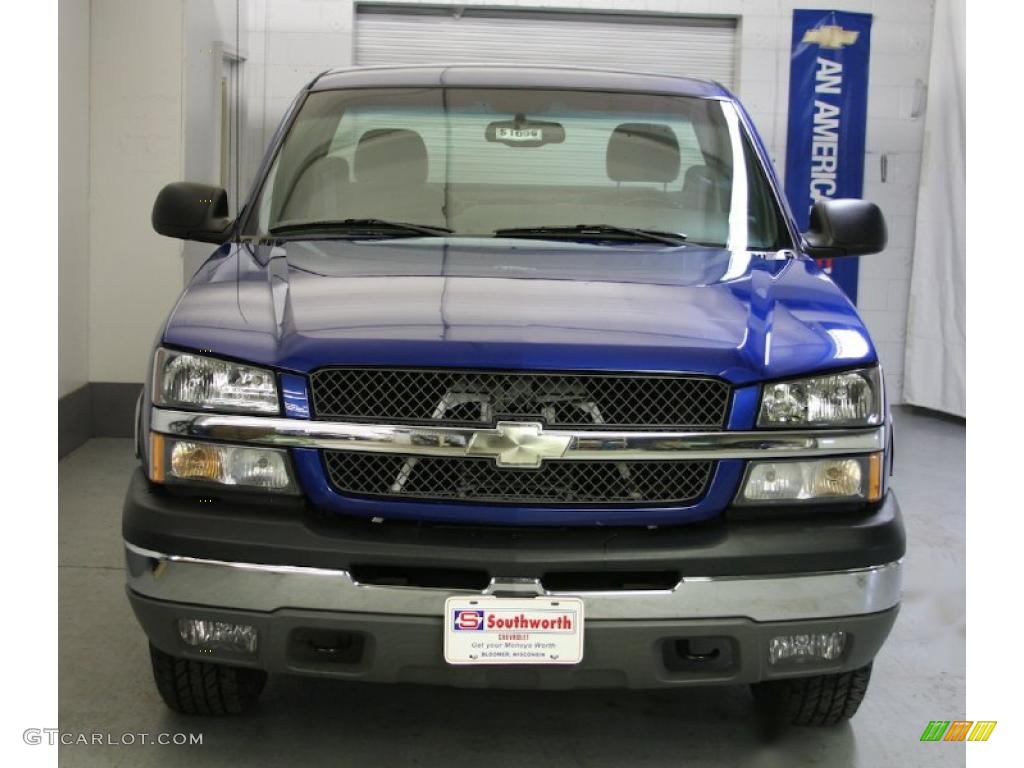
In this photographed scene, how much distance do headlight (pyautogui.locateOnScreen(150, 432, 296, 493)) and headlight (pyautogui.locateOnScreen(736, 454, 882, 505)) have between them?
963mm

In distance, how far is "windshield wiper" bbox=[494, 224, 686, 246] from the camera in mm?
3557

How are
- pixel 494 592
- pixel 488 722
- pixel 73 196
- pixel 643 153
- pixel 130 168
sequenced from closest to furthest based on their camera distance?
1. pixel 494 592
2. pixel 488 722
3. pixel 643 153
4. pixel 73 196
5. pixel 130 168

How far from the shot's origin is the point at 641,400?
2734 millimetres

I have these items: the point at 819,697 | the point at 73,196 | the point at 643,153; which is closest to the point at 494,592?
the point at 819,697

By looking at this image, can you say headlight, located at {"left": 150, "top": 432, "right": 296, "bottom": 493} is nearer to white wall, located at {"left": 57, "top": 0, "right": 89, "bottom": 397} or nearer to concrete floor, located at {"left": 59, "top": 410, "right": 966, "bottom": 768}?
concrete floor, located at {"left": 59, "top": 410, "right": 966, "bottom": 768}

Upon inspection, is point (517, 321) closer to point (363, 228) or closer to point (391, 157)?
point (363, 228)

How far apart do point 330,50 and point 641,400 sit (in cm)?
697

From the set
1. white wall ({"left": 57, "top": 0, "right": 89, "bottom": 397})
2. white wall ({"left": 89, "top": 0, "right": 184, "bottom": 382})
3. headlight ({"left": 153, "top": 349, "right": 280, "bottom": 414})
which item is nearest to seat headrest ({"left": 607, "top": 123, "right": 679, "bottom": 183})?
headlight ({"left": 153, "top": 349, "right": 280, "bottom": 414})

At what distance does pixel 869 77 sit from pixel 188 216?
6.87m

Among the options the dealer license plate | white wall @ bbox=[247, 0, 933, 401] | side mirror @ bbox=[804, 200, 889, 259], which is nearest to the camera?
the dealer license plate

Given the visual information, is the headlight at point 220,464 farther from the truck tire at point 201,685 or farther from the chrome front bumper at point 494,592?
the truck tire at point 201,685

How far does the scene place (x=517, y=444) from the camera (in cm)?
269
